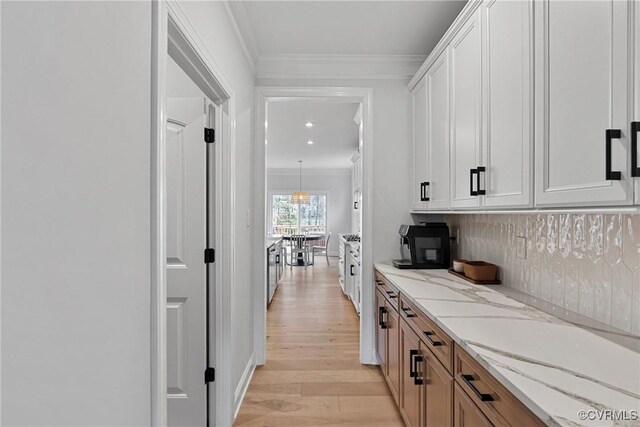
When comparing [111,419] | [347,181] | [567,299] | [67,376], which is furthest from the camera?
[347,181]

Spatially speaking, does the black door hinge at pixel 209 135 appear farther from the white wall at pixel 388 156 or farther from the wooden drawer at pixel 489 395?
the wooden drawer at pixel 489 395

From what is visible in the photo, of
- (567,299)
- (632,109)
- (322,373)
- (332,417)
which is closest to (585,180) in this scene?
(632,109)

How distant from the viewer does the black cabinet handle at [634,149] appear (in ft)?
3.08

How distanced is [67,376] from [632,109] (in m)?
1.52

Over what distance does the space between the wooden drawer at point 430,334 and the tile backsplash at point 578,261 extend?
23.7 inches

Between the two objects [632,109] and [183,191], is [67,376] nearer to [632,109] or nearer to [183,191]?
[183,191]

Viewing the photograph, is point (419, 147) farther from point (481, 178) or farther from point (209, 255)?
point (209, 255)

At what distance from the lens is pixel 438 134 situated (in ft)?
7.99

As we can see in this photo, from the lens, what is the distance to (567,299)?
1.58m

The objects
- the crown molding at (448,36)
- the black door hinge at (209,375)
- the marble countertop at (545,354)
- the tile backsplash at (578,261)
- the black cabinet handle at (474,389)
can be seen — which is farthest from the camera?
the black door hinge at (209,375)

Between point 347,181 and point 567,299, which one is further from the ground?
point 347,181

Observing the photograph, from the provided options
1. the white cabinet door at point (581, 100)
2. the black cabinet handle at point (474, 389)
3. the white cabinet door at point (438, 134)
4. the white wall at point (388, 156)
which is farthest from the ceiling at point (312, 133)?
the black cabinet handle at point (474, 389)

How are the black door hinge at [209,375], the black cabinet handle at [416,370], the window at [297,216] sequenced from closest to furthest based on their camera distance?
the black cabinet handle at [416,370] < the black door hinge at [209,375] < the window at [297,216]

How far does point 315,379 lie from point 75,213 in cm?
246
